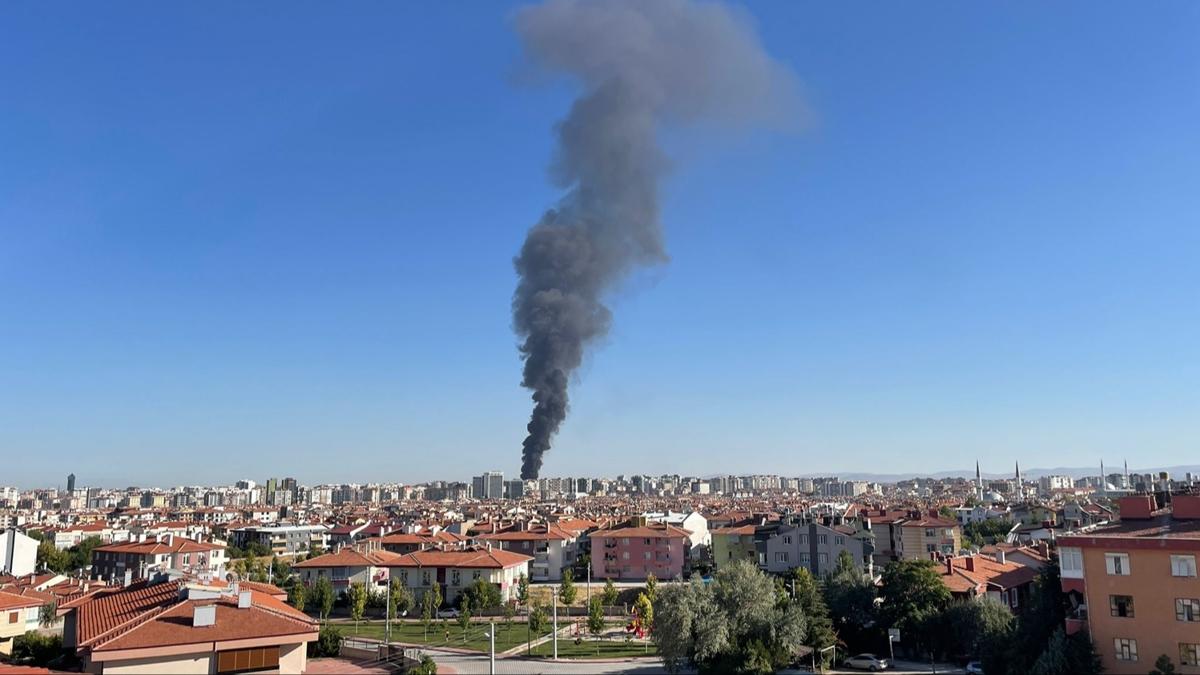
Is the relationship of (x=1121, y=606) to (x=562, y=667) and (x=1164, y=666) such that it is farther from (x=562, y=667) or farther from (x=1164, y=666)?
(x=562, y=667)

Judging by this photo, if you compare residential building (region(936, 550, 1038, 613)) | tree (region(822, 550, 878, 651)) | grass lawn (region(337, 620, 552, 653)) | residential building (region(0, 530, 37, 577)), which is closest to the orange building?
residential building (region(936, 550, 1038, 613))

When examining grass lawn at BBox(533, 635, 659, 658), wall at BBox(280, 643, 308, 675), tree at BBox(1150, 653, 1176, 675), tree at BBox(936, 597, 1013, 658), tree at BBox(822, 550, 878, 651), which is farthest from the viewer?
grass lawn at BBox(533, 635, 659, 658)

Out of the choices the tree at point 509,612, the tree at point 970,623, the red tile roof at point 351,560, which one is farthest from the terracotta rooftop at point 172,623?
the red tile roof at point 351,560

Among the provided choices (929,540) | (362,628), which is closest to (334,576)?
(362,628)

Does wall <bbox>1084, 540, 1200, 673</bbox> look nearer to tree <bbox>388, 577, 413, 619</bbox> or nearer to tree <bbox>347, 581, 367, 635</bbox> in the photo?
tree <bbox>347, 581, 367, 635</bbox>

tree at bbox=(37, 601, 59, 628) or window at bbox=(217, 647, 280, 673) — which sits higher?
window at bbox=(217, 647, 280, 673)

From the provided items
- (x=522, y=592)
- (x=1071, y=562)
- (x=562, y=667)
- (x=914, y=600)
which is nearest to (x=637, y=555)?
(x=522, y=592)

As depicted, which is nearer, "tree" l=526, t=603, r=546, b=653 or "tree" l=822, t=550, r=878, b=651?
"tree" l=822, t=550, r=878, b=651

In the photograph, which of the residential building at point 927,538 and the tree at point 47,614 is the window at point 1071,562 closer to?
the residential building at point 927,538
